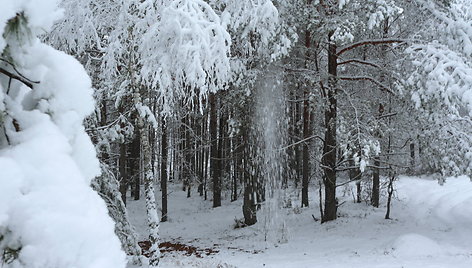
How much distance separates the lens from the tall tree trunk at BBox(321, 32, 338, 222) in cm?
1104

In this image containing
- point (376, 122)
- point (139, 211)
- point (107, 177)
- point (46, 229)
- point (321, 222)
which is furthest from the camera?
point (139, 211)

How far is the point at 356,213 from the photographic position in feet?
45.4

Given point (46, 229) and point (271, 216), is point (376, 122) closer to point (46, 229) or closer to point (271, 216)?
point (271, 216)

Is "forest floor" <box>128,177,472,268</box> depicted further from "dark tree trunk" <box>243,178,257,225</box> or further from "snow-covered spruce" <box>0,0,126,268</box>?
"snow-covered spruce" <box>0,0,126,268</box>

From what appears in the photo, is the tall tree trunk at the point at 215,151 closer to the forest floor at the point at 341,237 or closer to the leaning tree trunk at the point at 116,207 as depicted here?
the forest floor at the point at 341,237

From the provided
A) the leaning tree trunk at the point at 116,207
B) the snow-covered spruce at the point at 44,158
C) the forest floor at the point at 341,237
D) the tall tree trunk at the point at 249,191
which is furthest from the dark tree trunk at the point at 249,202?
the snow-covered spruce at the point at 44,158

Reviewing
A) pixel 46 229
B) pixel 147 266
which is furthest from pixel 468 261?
pixel 46 229

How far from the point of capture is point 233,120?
12211 mm

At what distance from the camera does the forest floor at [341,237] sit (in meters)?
9.06

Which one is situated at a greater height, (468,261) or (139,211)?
(468,261)

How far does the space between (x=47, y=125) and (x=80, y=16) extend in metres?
6.16

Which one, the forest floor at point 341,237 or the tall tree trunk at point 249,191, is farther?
the tall tree trunk at point 249,191

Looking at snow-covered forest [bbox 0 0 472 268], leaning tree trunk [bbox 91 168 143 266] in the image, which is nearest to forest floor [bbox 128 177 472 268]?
snow-covered forest [bbox 0 0 472 268]

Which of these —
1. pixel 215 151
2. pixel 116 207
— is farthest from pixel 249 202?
pixel 116 207
